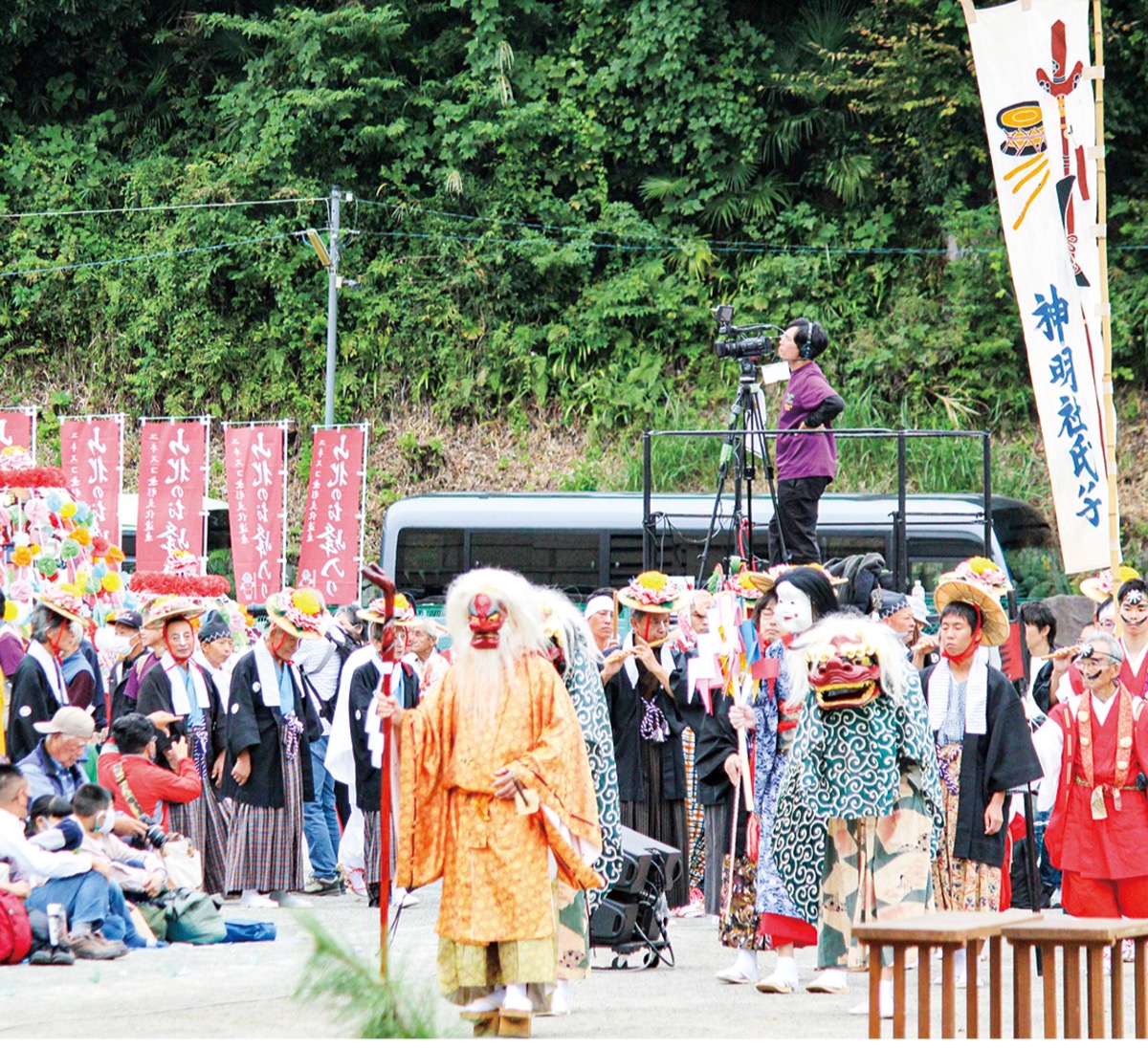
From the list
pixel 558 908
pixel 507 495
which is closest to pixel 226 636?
pixel 558 908

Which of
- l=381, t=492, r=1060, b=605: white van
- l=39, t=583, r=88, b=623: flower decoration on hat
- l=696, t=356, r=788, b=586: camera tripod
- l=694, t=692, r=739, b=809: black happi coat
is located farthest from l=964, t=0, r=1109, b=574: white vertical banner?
l=381, t=492, r=1060, b=605: white van

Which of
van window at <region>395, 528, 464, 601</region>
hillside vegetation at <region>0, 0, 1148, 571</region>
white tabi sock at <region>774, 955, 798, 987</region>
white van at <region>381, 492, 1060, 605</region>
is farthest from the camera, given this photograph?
hillside vegetation at <region>0, 0, 1148, 571</region>

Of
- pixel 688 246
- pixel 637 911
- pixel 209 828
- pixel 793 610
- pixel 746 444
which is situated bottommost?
→ pixel 637 911

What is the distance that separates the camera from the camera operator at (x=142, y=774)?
824 cm

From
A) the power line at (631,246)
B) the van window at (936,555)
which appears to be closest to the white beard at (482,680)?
the van window at (936,555)

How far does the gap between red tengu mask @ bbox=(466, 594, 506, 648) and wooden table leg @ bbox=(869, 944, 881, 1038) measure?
1.64m

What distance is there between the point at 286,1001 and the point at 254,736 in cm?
309

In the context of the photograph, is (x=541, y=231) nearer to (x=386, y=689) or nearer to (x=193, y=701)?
(x=193, y=701)

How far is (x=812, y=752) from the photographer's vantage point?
620 centimetres

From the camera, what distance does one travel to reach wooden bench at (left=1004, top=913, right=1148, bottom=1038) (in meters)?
4.69

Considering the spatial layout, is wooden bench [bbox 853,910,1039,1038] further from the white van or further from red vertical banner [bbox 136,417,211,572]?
red vertical banner [bbox 136,417,211,572]

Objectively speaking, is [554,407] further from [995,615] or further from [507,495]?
[995,615]

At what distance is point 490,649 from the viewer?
221 inches

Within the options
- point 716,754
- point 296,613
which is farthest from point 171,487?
point 716,754
